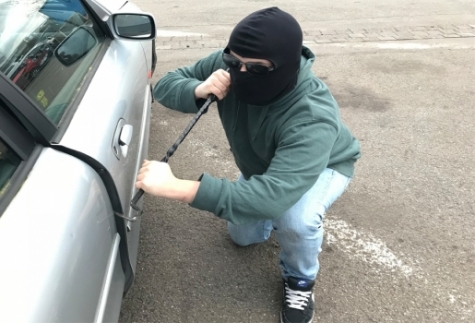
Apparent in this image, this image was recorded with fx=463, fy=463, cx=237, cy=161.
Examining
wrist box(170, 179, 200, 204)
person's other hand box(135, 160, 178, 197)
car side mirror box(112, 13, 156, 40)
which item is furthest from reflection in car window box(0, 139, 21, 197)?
car side mirror box(112, 13, 156, 40)

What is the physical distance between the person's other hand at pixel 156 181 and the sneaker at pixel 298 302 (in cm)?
88

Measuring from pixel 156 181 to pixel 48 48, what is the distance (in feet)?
2.51

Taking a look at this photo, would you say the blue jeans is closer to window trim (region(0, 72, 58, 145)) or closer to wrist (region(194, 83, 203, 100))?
wrist (region(194, 83, 203, 100))

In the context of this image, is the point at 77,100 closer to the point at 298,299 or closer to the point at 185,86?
the point at 185,86

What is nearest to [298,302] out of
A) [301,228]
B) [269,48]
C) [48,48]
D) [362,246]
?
[301,228]

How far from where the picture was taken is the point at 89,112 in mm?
1540

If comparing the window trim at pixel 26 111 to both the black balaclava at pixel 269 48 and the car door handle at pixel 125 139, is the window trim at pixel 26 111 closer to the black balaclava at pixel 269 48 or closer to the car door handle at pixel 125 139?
the car door handle at pixel 125 139

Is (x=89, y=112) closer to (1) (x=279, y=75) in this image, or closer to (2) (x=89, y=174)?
(2) (x=89, y=174)

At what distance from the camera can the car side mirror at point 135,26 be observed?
2.23 m

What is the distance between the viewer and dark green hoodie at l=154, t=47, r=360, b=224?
59.7 inches

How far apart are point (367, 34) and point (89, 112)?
501 centimetres

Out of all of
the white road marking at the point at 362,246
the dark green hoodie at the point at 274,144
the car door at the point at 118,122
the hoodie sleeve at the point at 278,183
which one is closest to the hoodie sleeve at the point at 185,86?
the dark green hoodie at the point at 274,144

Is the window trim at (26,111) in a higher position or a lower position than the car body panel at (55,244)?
higher

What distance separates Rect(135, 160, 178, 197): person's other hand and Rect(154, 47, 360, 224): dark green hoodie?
10cm
